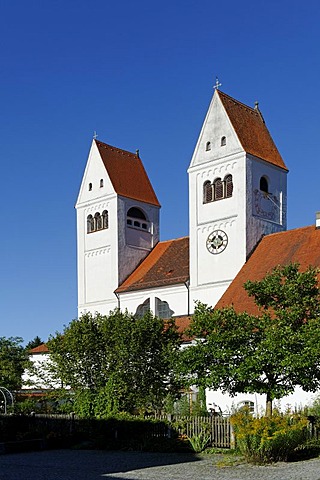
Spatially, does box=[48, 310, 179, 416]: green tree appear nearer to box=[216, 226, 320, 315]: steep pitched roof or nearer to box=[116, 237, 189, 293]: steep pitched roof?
box=[216, 226, 320, 315]: steep pitched roof

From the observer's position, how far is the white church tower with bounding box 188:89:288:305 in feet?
125

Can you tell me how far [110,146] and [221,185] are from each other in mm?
13793

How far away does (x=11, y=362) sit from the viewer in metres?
44.7

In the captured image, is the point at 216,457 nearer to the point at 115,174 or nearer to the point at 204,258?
the point at 204,258

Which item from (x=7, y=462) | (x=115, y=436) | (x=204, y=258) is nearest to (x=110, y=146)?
(x=204, y=258)

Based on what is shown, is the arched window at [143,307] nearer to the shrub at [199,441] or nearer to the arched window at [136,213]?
the arched window at [136,213]

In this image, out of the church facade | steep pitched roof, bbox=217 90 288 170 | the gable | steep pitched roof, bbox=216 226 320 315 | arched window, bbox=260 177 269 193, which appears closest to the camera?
steep pitched roof, bbox=216 226 320 315

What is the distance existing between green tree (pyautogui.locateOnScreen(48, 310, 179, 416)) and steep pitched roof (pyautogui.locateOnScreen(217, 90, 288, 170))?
14.7 metres

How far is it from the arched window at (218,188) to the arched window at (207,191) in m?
0.40

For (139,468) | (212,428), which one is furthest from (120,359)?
(139,468)

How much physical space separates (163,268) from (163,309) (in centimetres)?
313

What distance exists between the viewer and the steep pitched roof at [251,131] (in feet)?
129

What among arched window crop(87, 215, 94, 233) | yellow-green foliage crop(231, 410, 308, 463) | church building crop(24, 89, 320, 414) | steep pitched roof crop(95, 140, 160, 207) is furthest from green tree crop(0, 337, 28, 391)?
yellow-green foliage crop(231, 410, 308, 463)

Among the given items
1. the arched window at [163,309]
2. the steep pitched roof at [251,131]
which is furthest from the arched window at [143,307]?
the steep pitched roof at [251,131]
